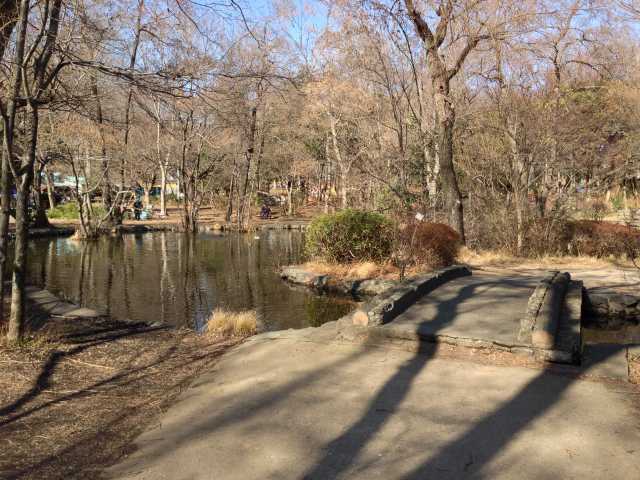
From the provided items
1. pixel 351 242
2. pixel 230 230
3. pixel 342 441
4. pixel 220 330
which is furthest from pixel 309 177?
pixel 342 441

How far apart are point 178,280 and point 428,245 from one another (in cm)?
654

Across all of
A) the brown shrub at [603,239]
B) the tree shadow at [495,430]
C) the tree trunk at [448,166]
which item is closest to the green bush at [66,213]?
the tree trunk at [448,166]

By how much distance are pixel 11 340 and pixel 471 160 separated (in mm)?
15329

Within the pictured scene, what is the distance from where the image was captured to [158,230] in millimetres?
33062

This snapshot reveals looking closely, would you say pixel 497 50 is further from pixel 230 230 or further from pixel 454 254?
pixel 230 230

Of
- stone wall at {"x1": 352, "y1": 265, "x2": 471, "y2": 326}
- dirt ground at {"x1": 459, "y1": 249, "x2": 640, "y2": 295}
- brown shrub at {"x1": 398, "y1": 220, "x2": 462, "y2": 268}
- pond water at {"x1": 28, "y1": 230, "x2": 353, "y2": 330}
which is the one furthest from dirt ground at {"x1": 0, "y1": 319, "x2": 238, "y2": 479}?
dirt ground at {"x1": 459, "y1": 249, "x2": 640, "y2": 295}

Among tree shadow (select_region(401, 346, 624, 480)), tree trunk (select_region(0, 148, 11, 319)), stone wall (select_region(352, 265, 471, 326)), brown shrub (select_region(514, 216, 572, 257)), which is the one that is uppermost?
tree trunk (select_region(0, 148, 11, 319))

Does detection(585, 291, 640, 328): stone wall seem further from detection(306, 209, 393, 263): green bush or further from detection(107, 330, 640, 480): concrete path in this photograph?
detection(107, 330, 640, 480): concrete path

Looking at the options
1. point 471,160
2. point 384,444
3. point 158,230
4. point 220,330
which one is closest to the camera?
point 384,444

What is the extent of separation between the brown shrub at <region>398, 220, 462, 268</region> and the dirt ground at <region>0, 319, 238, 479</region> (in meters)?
7.39

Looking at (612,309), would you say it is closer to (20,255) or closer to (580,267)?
(580,267)

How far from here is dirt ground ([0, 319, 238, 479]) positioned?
160 inches

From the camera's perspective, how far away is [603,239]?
16.0 m

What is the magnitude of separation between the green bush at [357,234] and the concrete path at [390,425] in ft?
29.8
